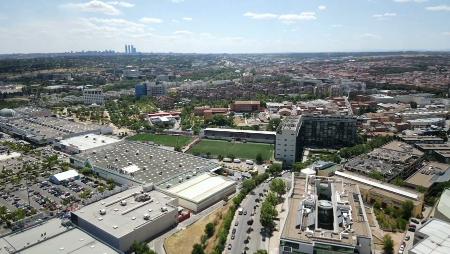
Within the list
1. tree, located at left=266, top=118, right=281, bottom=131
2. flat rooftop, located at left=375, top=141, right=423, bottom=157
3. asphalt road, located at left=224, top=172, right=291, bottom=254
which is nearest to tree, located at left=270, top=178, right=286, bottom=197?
asphalt road, located at left=224, top=172, right=291, bottom=254

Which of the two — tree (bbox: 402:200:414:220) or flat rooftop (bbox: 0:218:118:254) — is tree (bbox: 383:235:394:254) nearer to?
tree (bbox: 402:200:414:220)

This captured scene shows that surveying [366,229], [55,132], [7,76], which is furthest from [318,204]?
[7,76]

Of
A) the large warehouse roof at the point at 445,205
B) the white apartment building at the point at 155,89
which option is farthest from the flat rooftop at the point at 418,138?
the white apartment building at the point at 155,89

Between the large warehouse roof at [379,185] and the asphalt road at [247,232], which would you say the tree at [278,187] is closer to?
the asphalt road at [247,232]

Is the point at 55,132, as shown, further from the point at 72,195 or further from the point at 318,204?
the point at 318,204

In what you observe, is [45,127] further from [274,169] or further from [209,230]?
[209,230]

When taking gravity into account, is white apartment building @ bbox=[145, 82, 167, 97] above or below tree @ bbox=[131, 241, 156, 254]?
above
